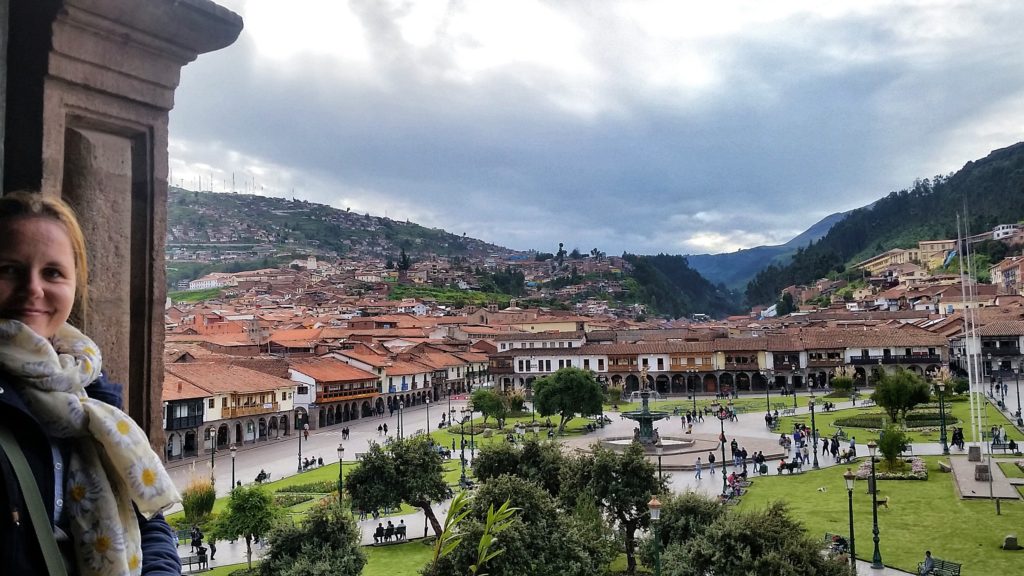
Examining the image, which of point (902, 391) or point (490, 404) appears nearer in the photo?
point (902, 391)

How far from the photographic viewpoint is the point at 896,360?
5362cm

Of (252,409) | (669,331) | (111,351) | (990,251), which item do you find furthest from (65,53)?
(990,251)

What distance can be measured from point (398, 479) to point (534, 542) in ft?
21.7

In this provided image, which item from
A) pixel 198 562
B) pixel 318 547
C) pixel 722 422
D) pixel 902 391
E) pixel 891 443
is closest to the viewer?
pixel 318 547

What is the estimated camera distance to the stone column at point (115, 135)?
8.62ft

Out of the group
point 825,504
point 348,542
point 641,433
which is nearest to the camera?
point 348,542

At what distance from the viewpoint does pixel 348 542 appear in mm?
13156

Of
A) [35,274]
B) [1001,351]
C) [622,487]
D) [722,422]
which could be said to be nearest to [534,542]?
[622,487]

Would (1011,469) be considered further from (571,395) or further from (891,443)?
(571,395)

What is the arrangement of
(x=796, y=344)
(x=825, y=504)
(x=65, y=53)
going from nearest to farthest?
1. (x=65, y=53)
2. (x=825, y=504)
3. (x=796, y=344)

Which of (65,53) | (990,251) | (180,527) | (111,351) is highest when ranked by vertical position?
(990,251)

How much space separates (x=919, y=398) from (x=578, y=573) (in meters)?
23.9

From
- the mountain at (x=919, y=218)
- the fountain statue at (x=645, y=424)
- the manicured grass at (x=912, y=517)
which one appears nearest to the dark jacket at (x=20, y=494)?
the manicured grass at (x=912, y=517)

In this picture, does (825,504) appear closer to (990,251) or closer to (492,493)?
(492,493)
